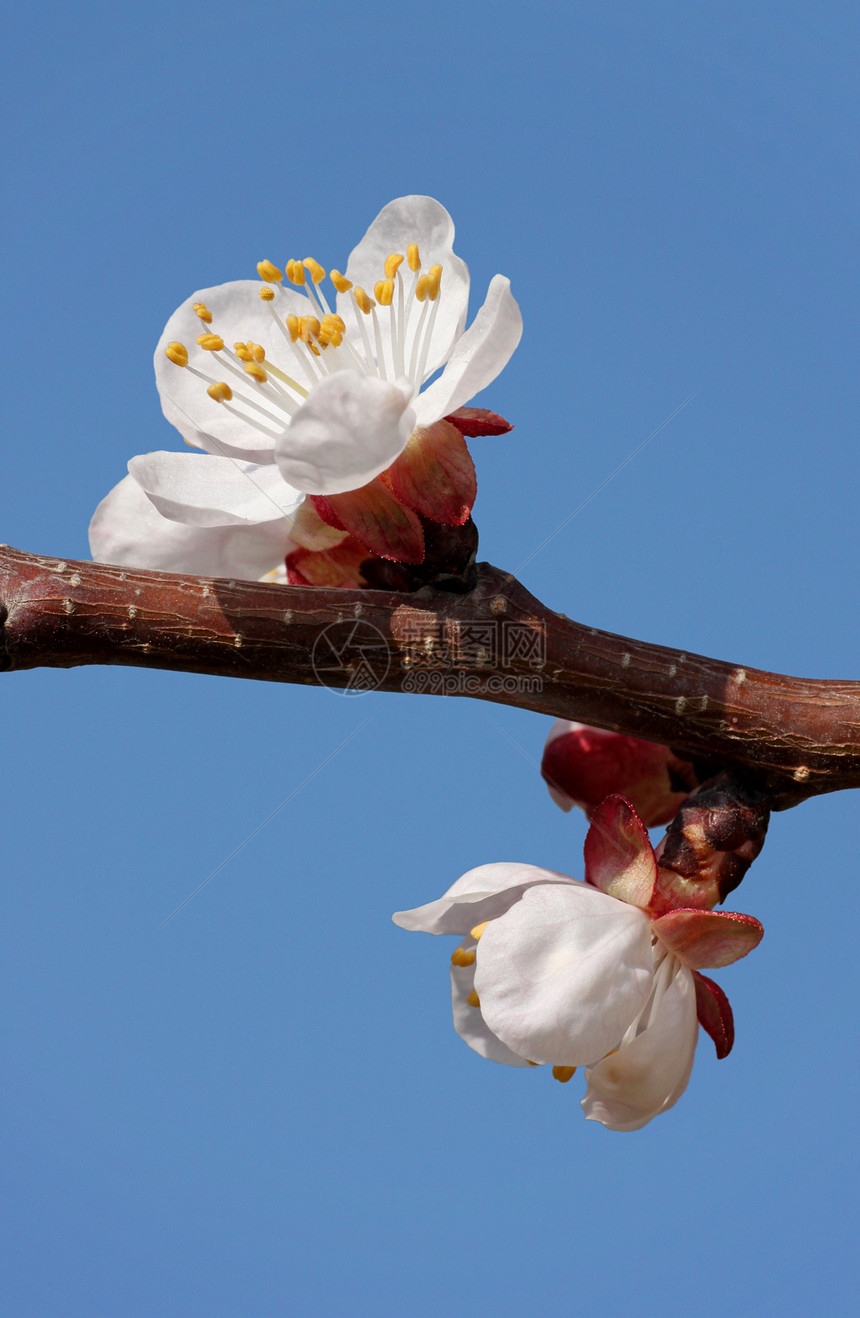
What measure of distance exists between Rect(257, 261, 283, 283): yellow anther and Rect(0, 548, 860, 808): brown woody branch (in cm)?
22

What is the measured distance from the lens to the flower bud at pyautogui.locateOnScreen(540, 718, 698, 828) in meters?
0.76

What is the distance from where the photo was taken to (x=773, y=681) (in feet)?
2.19

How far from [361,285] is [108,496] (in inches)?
8.5

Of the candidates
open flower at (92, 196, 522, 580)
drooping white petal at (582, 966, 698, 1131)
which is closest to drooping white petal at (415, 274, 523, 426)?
open flower at (92, 196, 522, 580)

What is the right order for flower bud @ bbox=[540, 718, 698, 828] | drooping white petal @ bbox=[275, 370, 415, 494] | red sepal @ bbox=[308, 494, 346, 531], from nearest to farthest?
1. drooping white petal @ bbox=[275, 370, 415, 494]
2. red sepal @ bbox=[308, 494, 346, 531]
3. flower bud @ bbox=[540, 718, 698, 828]

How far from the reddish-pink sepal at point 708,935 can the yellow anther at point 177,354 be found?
0.44 m

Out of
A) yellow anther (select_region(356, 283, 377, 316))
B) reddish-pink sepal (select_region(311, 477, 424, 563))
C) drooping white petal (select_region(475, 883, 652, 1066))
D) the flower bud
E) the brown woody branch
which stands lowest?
drooping white petal (select_region(475, 883, 652, 1066))

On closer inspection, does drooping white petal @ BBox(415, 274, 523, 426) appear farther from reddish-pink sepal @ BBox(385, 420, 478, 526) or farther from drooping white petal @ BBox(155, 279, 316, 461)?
drooping white petal @ BBox(155, 279, 316, 461)

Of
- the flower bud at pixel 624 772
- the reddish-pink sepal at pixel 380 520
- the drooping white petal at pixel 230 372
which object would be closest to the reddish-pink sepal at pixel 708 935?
the flower bud at pixel 624 772

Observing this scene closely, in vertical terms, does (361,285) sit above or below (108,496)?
above

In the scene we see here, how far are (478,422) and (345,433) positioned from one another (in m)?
0.13

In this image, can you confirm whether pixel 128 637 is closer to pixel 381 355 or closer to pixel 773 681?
pixel 381 355

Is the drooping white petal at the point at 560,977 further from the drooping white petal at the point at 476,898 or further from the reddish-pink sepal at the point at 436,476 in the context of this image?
the reddish-pink sepal at the point at 436,476

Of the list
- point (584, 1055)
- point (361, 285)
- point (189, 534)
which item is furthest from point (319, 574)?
point (584, 1055)
